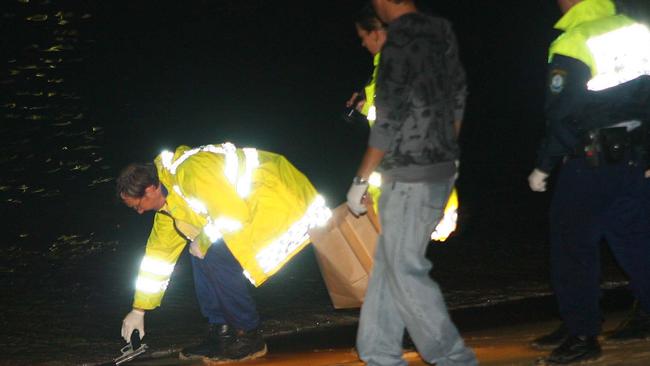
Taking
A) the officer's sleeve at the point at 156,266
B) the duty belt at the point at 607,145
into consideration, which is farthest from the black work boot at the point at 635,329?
the officer's sleeve at the point at 156,266

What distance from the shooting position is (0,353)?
5.35 meters

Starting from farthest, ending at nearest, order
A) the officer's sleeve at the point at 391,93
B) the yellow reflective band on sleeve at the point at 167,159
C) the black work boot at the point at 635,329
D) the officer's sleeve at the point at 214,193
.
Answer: the yellow reflective band on sleeve at the point at 167,159 → the officer's sleeve at the point at 214,193 → the black work boot at the point at 635,329 → the officer's sleeve at the point at 391,93

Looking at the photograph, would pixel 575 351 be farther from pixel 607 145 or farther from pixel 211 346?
pixel 211 346

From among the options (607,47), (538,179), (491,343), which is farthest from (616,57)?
(491,343)

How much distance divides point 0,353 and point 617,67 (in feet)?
12.3

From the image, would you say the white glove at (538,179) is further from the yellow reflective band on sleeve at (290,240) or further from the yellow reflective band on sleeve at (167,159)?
the yellow reflective band on sleeve at (167,159)

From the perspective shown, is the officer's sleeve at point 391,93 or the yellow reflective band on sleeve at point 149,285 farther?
the yellow reflective band on sleeve at point 149,285

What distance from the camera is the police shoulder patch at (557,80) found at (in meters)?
3.65

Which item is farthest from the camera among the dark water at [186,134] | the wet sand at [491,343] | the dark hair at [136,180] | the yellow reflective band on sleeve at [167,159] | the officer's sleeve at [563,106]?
the dark water at [186,134]

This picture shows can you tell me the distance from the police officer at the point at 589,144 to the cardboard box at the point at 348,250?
76 cm

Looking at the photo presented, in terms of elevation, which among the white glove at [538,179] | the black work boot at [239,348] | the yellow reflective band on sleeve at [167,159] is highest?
the yellow reflective band on sleeve at [167,159]

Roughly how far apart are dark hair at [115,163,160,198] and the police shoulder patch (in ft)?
6.30

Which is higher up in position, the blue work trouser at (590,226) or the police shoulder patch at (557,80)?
the police shoulder patch at (557,80)

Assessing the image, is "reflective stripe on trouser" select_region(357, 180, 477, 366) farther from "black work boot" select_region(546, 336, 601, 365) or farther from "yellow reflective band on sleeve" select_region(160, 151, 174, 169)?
"yellow reflective band on sleeve" select_region(160, 151, 174, 169)
